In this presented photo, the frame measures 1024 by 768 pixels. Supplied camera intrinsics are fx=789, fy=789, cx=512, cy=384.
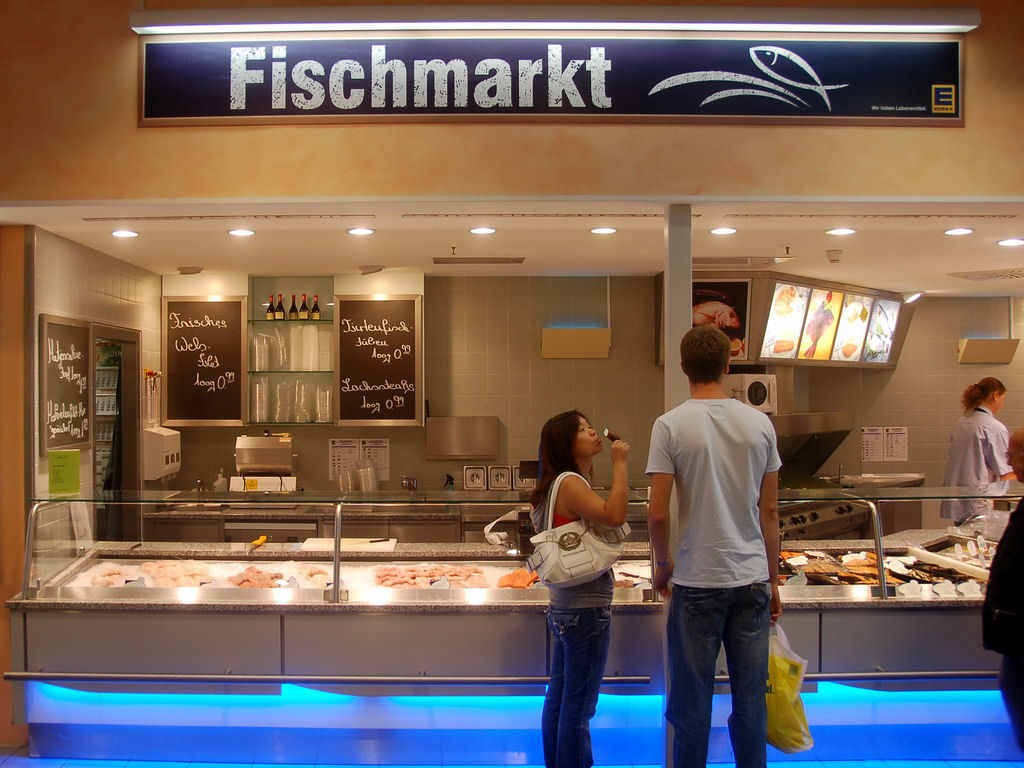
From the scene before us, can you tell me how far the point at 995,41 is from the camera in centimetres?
330

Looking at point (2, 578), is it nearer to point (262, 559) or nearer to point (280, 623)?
point (262, 559)

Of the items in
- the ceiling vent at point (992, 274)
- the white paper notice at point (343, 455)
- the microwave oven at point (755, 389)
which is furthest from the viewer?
the white paper notice at point (343, 455)

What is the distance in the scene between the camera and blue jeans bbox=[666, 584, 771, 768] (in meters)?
2.58

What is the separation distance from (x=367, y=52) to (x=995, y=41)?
2.62m

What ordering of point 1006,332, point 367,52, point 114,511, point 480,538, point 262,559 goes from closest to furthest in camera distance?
point 367,52
point 262,559
point 114,511
point 480,538
point 1006,332

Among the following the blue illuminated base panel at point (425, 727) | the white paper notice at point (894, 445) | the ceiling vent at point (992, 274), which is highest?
the ceiling vent at point (992, 274)

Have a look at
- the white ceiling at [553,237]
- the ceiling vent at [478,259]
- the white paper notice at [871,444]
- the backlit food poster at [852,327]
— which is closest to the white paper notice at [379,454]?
the white ceiling at [553,237]

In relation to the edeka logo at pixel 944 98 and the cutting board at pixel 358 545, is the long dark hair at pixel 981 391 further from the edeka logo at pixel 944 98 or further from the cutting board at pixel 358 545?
the cutting board at pixel 358 545

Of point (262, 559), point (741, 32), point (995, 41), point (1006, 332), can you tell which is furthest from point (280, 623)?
point (1006, 332)

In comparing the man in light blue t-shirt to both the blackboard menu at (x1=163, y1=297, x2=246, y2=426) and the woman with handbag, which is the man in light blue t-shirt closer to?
the woman with handbag

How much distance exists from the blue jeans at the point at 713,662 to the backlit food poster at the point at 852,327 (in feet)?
15.1

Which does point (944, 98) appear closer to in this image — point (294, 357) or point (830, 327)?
point (830, 327)

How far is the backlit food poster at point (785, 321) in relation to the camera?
6148mm

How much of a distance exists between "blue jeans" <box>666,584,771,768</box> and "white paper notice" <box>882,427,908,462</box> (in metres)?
5.65
